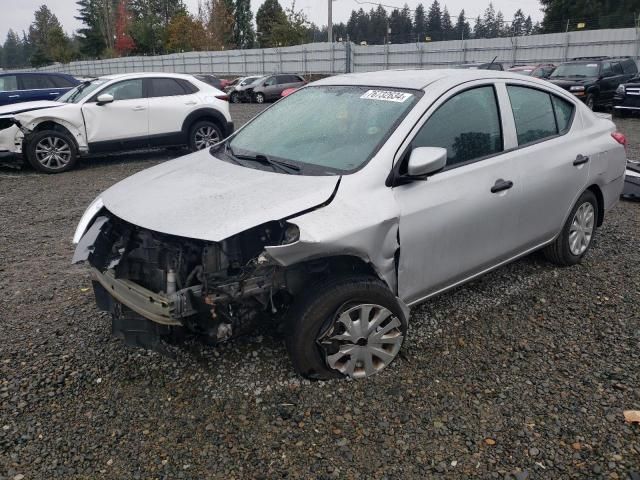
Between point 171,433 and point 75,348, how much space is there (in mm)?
1160

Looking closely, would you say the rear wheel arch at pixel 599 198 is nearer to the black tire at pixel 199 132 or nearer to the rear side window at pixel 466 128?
the rear side window at pixel 466 128

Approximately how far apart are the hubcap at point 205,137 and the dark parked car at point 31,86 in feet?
14.1

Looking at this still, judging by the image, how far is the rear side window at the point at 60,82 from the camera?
1241 centimetres

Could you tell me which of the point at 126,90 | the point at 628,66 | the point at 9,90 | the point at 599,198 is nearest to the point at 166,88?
the point at 126,90

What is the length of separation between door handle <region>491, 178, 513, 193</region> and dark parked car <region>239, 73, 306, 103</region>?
23.4 meters

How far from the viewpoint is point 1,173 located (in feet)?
29.9

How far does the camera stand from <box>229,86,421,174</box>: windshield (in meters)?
3.12

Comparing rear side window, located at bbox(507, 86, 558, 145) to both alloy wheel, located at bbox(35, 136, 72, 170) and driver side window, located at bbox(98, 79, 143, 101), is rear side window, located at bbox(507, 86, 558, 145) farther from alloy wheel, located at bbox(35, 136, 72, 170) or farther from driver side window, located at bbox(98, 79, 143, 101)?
alloy wheel, located at bbox(35, 136, 72, 170)

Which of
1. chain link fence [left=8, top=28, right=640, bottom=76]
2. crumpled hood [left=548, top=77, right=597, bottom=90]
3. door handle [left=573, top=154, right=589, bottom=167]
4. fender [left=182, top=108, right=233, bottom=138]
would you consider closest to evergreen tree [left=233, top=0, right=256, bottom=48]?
chain link fence [left=8, top=28, right=640, bottom=76]

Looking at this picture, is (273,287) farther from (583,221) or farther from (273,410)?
(583,221)

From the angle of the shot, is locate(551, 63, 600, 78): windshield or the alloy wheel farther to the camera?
locate(551, 63, 600, 78): windshield

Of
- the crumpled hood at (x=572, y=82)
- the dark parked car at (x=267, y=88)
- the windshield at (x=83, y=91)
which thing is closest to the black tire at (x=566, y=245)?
the windshield at (x=83, y=91)

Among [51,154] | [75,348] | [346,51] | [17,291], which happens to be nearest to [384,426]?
[75,348]

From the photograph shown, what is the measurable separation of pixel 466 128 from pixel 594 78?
15.7m
